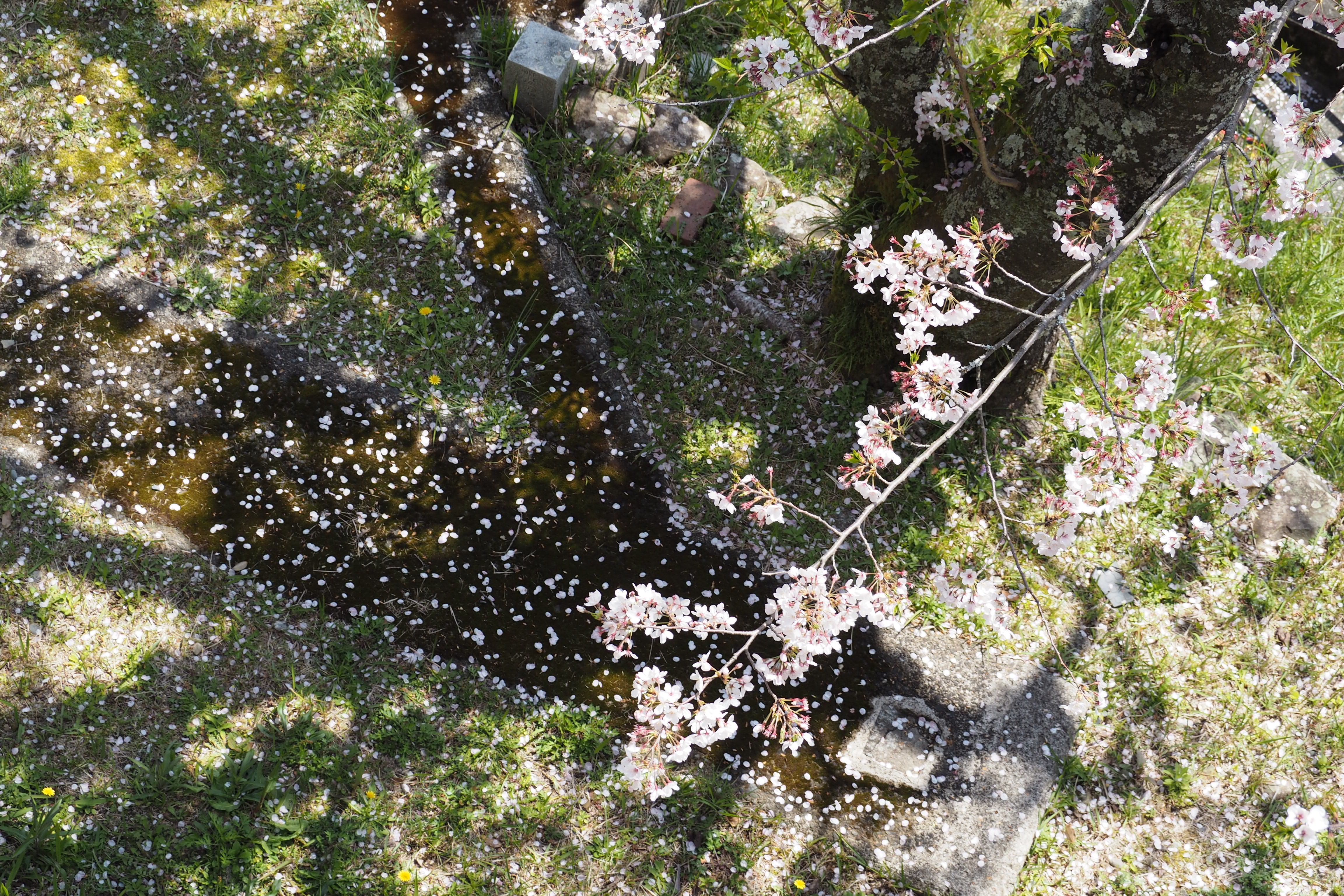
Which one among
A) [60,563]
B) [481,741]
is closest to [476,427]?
[481,741]

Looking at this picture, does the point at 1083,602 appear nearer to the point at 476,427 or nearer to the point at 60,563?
the point at 476,427

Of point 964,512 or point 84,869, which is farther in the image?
point 964,512

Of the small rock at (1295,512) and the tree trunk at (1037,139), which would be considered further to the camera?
the small rock at (1295,512)

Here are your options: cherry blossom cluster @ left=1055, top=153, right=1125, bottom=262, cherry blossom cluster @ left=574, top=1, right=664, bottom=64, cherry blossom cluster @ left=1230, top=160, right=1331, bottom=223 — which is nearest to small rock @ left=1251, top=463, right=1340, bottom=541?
cherry blossom cluster @ left=1230, top=160, right=1331, bottom=223

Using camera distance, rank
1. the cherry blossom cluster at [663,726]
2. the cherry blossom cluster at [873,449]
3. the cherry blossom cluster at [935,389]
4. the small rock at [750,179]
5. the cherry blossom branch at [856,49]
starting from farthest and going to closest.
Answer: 1. the small rock at [750,179]
2. the cherry blossom cluster at [935,389]
3. the cherry blossom cluster at [873,449]
4. the cherry blossom branch at [856,49]
5. the cherry blossom cluster at [663,726]

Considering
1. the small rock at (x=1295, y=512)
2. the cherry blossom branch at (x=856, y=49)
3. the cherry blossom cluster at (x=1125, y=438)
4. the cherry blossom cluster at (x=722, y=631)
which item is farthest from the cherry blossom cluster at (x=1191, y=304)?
the cherry blossom cluster at (x=722, y=631)

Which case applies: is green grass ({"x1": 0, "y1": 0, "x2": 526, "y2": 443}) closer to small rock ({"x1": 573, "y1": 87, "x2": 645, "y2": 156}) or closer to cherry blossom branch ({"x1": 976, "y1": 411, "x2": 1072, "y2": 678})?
small rock ({"x1": 573, "y1": 87, "x2": 645, "y2": 156})

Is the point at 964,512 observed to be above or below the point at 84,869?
above

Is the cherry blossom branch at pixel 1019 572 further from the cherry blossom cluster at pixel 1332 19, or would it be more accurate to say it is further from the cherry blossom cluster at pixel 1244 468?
the cherry blossom cluster at pixel 1332 19
